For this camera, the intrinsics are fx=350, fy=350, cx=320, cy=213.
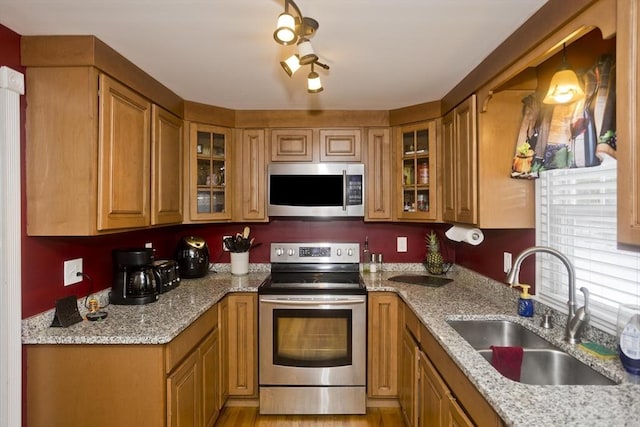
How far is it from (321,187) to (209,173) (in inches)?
34.7

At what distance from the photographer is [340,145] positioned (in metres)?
2.80

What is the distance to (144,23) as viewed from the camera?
59.2 inches

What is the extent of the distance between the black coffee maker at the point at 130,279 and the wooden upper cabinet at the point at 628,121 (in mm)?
2171

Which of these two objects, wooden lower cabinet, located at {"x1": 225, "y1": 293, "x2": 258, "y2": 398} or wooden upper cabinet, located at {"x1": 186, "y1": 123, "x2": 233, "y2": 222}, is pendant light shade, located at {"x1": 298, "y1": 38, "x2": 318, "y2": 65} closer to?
wooden upper cabinet, located at {"x1": 186, "y1": 123, "x2": 233, "y2": 222}

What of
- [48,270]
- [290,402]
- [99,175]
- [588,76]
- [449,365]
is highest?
[588,76]

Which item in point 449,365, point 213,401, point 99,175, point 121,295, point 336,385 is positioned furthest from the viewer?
point 336,385

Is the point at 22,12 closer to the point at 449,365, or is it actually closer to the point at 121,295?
the point at 121,295

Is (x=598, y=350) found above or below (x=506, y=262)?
below

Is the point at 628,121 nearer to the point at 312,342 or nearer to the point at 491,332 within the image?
the point at 491,332

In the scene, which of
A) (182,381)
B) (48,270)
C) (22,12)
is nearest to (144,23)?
(22,12)

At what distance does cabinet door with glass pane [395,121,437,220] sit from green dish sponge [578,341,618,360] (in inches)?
51.7

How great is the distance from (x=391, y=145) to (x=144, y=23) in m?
1.87

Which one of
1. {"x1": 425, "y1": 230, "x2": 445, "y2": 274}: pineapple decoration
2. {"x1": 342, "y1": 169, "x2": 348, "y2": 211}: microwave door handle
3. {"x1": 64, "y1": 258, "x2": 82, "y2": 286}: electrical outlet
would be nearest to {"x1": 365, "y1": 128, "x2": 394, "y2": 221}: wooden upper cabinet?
{"x1": 342, "y1": 169, "x2": 348, "y2": 211}: microwave door handle

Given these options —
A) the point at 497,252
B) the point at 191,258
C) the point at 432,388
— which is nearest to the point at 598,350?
the point at 432,388
